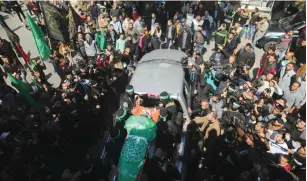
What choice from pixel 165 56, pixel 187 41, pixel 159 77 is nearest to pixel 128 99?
pixel 159 77

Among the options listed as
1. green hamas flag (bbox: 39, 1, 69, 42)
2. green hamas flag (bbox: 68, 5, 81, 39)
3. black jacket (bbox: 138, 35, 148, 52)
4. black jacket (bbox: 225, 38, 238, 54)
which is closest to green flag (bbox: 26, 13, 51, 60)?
green hamas flag (bbox: 39, 1, 69, 42)

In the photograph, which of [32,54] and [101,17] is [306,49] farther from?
[32,54]

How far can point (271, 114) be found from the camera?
20.1ft

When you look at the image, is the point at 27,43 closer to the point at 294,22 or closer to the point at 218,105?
the point at 218,105

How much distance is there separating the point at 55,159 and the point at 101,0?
10324 millimetres

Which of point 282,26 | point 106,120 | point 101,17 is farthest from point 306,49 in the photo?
point 101,17

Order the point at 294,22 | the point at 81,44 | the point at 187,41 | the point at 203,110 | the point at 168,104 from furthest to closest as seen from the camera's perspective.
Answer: the point at 294,22, the point at 187,41, the point at 81,44, the point at 203,110, the point at 168,104

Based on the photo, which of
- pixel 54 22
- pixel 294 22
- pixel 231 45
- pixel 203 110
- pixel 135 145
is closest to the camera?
pixel 135 145

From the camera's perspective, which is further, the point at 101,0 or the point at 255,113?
the point at 101,0

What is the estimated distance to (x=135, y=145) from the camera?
477 cm

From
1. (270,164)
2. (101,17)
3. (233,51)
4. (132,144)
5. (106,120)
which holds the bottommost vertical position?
(106,120)

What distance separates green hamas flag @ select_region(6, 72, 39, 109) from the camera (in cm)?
693

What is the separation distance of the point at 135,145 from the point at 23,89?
13.5 ft

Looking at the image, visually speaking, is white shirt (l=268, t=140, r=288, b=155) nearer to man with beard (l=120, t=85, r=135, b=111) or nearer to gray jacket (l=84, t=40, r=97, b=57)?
man with beard (l=120, t=85, r=135, b=111)
